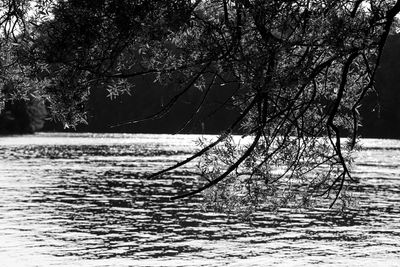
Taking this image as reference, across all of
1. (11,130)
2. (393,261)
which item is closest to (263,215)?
(393,261)

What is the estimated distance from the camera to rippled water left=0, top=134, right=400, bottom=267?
31391mm

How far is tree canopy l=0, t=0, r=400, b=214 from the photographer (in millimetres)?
9273

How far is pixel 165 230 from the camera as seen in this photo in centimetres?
3866

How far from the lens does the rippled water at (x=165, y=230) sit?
3139cm

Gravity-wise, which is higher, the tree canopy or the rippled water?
the tree canopy

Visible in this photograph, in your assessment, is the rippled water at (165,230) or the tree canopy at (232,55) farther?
the rippled water at (165,230)

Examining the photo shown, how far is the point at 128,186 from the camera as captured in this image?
62.8 meters

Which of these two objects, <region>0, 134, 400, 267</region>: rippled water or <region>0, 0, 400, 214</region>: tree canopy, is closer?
<region>0, 0, 400, 214</region>: tree canopy

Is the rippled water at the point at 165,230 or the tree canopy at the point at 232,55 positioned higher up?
the tree canopy at the point at 232,55

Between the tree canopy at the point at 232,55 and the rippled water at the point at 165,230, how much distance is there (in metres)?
13.8

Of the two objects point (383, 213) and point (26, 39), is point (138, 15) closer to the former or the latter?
point (26, 39)

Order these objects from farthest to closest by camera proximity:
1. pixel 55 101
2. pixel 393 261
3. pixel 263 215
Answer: pixel 263 215 < pixel 393 261 < pixel 55 101

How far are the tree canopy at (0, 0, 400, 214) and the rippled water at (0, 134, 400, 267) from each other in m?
13.8

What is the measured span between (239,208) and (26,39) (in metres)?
6.24
